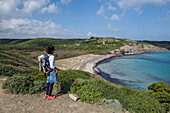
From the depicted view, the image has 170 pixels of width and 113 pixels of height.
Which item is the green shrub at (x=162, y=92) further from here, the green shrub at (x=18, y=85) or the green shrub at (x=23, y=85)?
the green shrub at (x=18, y=85)

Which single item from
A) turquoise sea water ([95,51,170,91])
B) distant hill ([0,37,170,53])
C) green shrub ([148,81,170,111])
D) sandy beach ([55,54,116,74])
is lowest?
turquoise sea water ([95,51,170,91])

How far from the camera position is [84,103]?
5.87 meters

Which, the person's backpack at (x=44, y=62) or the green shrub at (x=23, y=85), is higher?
the person's backpack at (x=44, y=62)

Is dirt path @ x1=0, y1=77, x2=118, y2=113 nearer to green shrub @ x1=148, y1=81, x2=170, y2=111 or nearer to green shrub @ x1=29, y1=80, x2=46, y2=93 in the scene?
green shrub @ x1=29, y1=80, x2=46, y2=93

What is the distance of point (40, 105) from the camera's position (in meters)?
5.27

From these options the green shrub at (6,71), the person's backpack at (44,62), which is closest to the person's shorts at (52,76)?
the person's backpack at (44,62)

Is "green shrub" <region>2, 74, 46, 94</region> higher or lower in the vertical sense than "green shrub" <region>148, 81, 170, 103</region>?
higher

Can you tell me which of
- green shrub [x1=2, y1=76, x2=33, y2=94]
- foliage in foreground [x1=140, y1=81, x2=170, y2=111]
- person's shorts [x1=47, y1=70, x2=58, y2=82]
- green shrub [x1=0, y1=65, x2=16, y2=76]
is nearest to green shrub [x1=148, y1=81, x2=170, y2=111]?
foliage in foreground [x1=140, y1=81, x2=170, y2=111]

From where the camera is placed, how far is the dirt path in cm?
486

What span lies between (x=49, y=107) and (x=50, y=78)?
4.59 feet

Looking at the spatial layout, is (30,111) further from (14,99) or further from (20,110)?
(14,99)

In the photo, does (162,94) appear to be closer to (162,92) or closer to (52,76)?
(162,92)

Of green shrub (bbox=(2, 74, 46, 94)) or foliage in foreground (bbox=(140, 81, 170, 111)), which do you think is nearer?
green shrub (bbox=(2, 74, 46, 94))

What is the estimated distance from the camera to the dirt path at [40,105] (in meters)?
4.86
